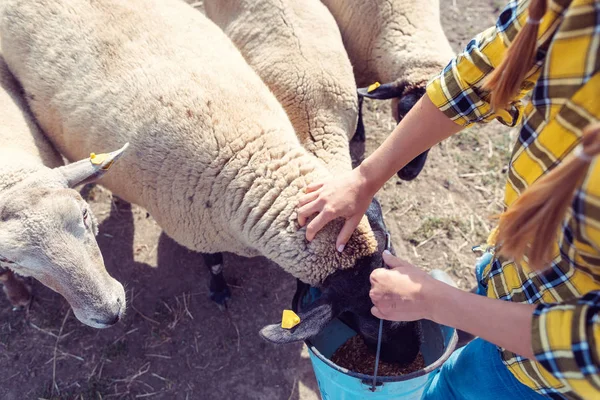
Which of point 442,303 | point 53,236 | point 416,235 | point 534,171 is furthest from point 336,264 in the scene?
point 416,235

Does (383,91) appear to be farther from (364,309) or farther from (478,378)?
(478,378)

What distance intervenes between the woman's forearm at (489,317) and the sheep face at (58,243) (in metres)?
2.10

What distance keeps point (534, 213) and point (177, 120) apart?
93.1 inches

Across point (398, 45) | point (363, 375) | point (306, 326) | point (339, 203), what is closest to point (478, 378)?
point (363, 375)

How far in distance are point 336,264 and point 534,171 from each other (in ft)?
4.94

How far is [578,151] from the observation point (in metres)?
1.09

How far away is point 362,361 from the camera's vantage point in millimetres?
3111

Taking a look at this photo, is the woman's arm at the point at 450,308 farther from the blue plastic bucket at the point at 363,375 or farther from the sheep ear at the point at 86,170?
the sheep ear at the point at 86,170

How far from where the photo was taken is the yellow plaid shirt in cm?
117

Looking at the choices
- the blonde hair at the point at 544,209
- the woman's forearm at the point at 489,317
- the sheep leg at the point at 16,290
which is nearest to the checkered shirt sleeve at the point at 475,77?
the blonde hair at the point at 544,209

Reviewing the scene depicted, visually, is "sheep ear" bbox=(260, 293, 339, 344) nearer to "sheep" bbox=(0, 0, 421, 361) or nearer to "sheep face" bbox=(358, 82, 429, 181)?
"sheep" bbox=(0, 0, 421, 361)

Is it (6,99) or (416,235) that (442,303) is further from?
(6,99)

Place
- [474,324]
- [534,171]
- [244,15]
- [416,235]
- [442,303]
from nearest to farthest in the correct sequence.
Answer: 1. [534,171]
2. [474,324]
3. [442,303]
4. [244,15]
5. [416,235]

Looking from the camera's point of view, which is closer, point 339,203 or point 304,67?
point 339,203
